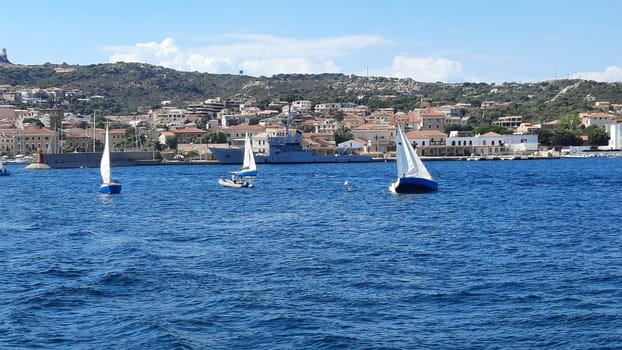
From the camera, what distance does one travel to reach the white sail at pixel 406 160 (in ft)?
159

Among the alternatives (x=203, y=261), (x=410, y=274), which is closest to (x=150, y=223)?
(x=203, y=261)

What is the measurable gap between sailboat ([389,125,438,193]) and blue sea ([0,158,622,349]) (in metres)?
8.18

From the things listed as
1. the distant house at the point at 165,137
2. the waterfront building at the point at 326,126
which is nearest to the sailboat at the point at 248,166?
the distant house at the point at 165,137

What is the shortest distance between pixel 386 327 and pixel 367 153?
116436 millimetres

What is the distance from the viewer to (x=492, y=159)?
127 metres

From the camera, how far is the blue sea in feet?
52.1

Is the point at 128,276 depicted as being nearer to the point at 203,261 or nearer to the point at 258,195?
the point at 203,261

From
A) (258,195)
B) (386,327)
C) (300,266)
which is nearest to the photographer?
(386,327)

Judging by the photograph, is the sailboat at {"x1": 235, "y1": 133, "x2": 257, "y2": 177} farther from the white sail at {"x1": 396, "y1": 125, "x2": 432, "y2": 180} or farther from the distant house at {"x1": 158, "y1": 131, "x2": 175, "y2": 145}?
the distant house at {"x1": 158, "y1": 131, "x2": 175, "y2": 145}

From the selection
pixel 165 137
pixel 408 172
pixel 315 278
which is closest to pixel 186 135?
pixel 165 137

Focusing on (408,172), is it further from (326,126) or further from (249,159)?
(326,126)

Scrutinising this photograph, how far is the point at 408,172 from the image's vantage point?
48969mm

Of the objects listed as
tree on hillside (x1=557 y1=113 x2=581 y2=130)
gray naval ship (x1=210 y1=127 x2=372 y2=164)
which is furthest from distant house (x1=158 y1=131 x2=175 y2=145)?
tree on hillside (x1=557 y1=113 x2=581 y2=130)

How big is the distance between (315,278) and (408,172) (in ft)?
93.9
